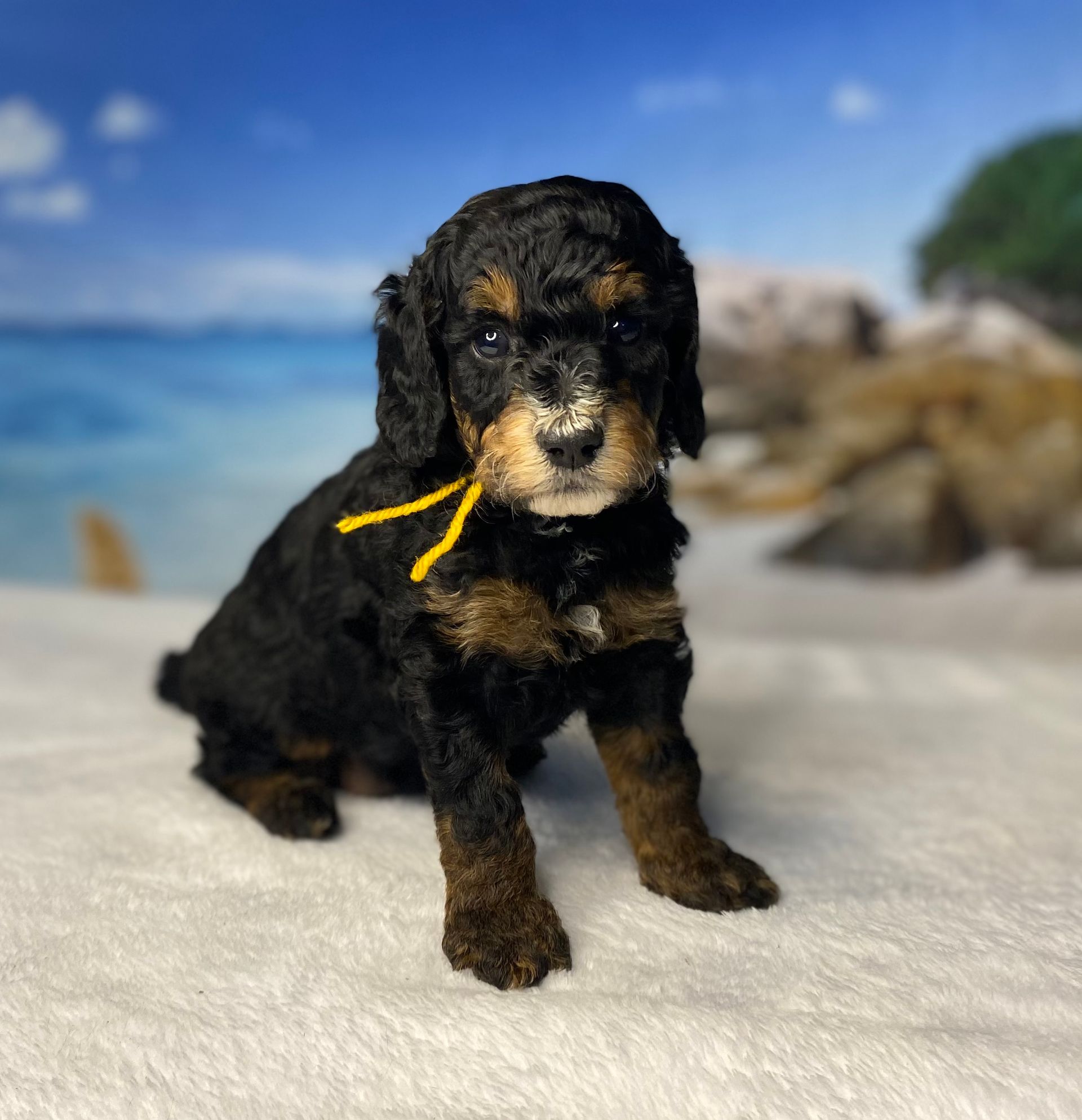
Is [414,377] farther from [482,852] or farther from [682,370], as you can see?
[482,852]

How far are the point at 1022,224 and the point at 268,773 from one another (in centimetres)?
496

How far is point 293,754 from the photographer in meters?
3.02

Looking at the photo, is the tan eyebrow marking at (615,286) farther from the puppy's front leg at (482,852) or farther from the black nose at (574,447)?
the puppy's front leg at (482,852)

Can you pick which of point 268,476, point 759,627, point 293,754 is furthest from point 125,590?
point 293,754

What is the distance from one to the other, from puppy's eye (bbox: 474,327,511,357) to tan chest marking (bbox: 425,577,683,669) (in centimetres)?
45

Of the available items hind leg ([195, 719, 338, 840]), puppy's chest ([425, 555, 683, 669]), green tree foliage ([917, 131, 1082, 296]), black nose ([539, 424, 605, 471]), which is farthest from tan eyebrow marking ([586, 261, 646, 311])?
green tree foliage ([917, 131, 1082, 296])

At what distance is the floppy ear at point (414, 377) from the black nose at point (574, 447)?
1.17 ft

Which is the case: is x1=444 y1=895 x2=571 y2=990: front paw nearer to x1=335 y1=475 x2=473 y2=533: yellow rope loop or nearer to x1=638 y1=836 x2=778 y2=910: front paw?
x1=638 y1=836 x2=778 y2=910: front paw

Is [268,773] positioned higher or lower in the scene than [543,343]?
lower

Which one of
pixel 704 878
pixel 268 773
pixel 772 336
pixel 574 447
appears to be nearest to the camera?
pixel 574 447

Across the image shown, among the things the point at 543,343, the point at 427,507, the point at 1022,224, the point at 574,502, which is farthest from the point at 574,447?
the point at 1022,224

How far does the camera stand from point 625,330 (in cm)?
224

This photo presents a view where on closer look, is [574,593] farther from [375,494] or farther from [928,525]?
[928,525]

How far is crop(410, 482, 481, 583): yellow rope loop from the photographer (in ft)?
7.58
